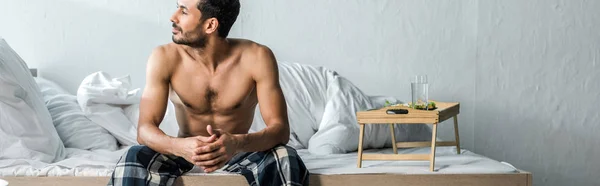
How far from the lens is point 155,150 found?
2555 mm

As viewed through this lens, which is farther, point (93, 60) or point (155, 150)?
point (93, 60)

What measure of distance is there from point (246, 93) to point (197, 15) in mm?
285

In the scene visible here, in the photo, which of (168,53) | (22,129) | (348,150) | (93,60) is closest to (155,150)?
(168,53)

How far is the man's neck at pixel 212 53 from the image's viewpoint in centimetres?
271

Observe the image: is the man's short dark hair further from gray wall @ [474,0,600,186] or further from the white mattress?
gray wall @ [474,0,600,186]

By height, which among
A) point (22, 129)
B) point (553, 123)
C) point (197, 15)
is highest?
point (197, 15)

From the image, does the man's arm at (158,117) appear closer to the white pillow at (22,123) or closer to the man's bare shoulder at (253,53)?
the man's bare shoulder at (253,53)

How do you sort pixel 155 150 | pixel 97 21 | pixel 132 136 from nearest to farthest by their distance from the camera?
1. pixel 155 150
2. pixel 132 136
3. pixel 97 21

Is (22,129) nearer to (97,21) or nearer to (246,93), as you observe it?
(246,93)

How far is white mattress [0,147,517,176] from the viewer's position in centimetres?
271

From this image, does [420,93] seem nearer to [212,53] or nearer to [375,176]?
[375,176]

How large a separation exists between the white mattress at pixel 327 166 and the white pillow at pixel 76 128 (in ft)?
0.31

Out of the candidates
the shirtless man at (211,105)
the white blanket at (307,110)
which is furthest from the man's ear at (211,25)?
the white blanket at (307,110)

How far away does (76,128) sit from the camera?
10.7 ft
